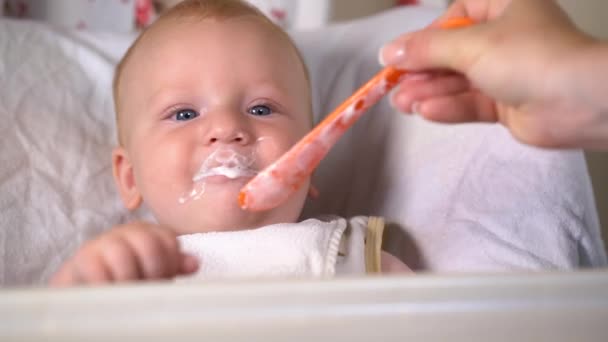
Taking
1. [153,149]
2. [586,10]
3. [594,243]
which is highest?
[586,10]

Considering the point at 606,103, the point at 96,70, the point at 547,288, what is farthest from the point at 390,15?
the point at 547,288

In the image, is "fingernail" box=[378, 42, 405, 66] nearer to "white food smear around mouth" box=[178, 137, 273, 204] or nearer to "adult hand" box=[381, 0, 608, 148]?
"adult hand" box=[381, 0, 608, 148]

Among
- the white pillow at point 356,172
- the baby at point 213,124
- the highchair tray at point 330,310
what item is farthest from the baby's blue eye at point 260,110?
the highchair tray at point 330,310

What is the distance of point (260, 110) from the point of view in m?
0.90

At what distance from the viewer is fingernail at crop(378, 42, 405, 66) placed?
1.97ft

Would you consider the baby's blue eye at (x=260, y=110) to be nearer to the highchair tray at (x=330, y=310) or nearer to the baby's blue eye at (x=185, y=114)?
the baby's blue eye at (x=185, y=114)

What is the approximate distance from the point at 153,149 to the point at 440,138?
1.36 ft

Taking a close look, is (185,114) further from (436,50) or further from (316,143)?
(436,50)

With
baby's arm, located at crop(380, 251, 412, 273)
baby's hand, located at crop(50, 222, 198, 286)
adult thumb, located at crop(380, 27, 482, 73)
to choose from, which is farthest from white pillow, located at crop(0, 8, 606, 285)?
baby's hand, located at crop(50, 222, 198, 286)

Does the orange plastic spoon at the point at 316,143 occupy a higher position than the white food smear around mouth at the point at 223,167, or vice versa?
the orange plastic spoon at the point at 316,143

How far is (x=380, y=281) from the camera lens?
393 mm

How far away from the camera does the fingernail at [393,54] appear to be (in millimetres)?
600

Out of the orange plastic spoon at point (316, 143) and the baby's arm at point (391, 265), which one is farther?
the baby's arm at point (391, 265)

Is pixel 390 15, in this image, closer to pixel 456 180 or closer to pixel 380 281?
pixel 456 180
